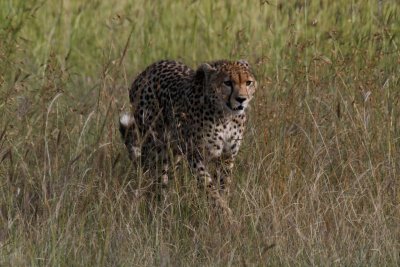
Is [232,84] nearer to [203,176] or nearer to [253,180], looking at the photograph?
[203,176]

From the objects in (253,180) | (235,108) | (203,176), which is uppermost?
(235,108)

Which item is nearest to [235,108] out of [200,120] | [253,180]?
[200,120]

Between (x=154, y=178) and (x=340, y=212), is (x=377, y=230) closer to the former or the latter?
(x=340, y=212)

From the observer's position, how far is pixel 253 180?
4.59m

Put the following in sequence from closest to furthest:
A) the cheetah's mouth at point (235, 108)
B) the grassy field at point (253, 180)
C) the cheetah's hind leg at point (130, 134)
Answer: the grassy field at point (253, 180) < the cheetah's mouth at point (235, 108) < the cheetah's hind leg at point (130, 134)

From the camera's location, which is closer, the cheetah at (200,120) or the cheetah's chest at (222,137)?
the cheetah at (200,120)

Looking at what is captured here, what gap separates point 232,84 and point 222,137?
0.26 m

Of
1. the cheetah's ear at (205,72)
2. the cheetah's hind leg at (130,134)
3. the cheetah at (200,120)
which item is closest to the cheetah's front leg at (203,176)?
the cheetah at (200,120)

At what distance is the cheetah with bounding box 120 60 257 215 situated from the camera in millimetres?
4961

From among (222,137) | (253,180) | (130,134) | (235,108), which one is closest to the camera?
(253,180)

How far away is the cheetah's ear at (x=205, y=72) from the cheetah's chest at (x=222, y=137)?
233mm

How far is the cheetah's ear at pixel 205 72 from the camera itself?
5.12 metres

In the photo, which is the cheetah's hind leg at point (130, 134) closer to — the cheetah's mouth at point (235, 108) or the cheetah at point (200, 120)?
the cheetah at point (200, 120)

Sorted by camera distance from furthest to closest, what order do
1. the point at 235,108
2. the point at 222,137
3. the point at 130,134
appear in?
the point at 130,134 < the point at 222,137 < the point at 235,108
